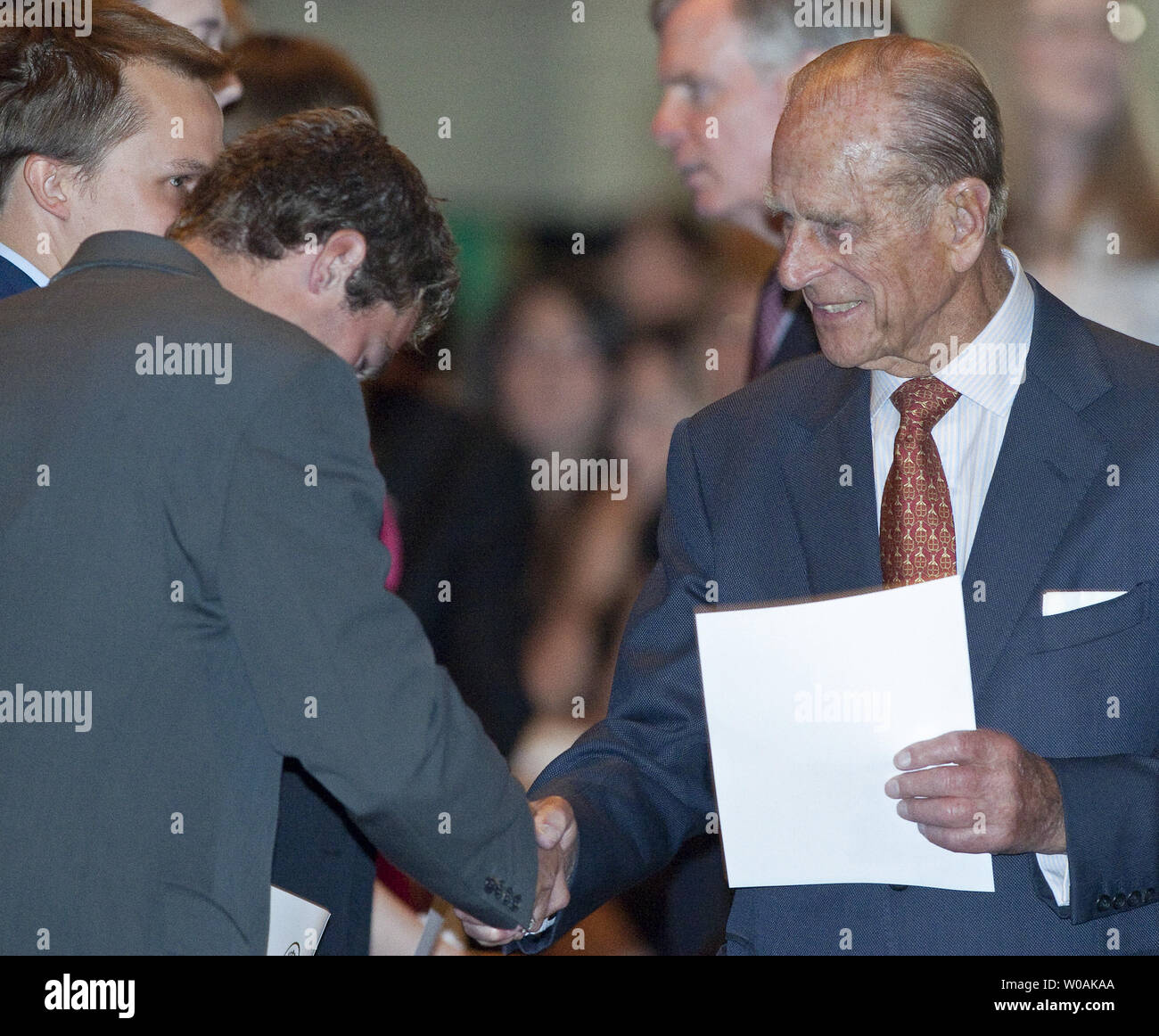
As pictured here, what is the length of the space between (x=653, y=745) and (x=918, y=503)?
0.53 metres

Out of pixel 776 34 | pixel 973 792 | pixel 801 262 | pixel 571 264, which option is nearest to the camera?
pixel 973 792

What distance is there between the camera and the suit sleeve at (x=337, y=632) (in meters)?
1.52

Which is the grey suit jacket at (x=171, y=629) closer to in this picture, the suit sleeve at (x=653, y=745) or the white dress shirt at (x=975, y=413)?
the suit sleeve at (x=653, y=745)

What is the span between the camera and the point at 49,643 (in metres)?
1.52

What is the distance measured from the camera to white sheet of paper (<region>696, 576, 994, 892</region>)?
168 centimetres

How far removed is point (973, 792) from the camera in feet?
5.46

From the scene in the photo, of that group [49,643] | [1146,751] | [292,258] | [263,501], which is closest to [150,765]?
[49,643]

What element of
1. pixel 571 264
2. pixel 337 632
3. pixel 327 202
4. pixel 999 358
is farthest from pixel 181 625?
pixel 571 264

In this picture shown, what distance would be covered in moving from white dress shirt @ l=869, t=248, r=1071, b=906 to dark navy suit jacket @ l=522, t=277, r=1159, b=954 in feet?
0.08

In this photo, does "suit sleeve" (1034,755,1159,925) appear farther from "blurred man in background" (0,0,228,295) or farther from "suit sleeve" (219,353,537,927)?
"blurred man in background" (0,0,228,295)

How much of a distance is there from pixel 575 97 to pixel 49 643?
2667mm

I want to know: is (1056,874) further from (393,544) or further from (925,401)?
(393,544)

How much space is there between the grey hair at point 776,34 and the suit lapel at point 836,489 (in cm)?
173

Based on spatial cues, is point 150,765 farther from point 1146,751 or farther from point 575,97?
point 575,97
